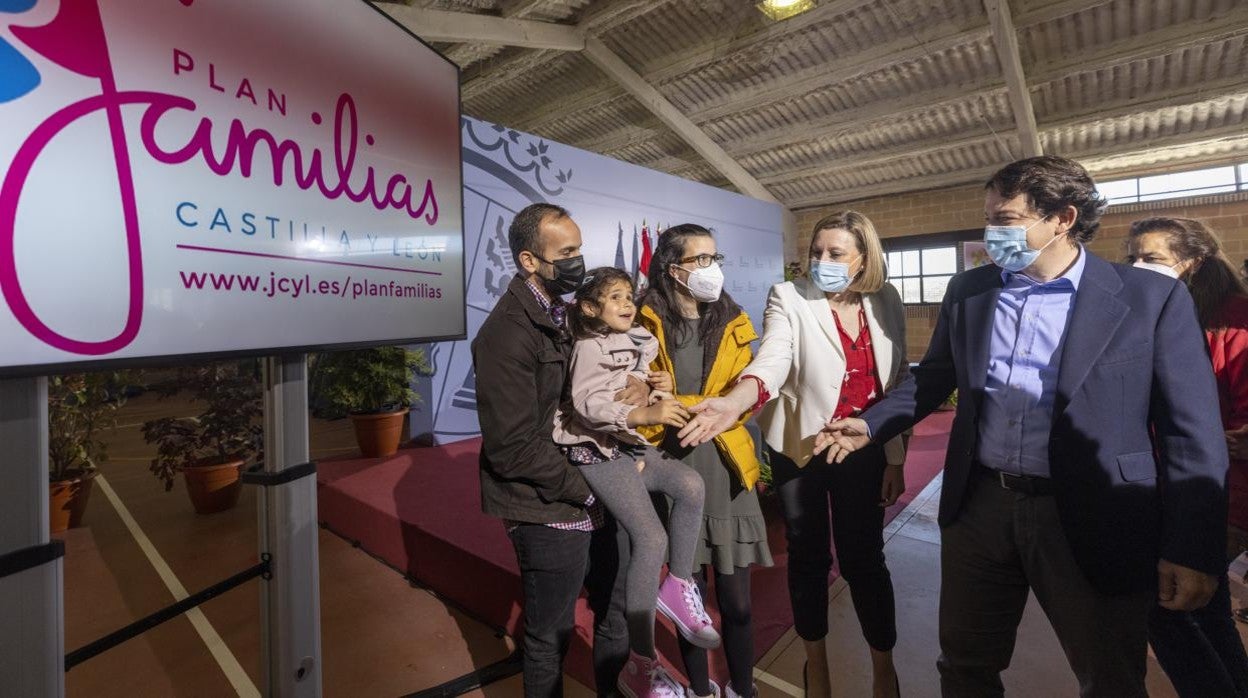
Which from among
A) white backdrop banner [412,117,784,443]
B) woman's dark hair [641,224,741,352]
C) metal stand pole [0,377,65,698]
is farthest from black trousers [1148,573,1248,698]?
white backdrop banner [412,117,784,443]

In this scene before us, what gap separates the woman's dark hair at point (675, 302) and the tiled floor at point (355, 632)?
1.36 meters

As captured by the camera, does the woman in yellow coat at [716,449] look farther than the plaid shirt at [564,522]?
Yes

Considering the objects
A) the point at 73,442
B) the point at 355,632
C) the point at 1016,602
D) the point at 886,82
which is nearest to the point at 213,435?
the point at 73,442

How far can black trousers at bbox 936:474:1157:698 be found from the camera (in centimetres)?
115

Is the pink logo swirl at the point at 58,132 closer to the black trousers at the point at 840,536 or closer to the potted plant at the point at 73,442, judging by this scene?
the black trousers at the point at 840,536

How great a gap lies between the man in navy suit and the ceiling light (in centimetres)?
482

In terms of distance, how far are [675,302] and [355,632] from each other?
2.06 meters

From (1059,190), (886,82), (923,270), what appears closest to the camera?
(1059,190)

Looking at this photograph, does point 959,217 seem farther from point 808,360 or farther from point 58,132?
point 58,132

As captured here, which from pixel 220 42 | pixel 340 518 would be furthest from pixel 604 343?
pixel 340 518

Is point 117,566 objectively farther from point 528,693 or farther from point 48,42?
point 48,42

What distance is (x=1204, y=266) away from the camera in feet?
5.98

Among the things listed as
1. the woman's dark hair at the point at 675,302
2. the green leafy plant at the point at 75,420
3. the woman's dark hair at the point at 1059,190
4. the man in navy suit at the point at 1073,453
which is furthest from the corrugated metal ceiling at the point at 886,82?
the man in navy suit at the point at 1073,453

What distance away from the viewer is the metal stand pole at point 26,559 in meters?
0.86
